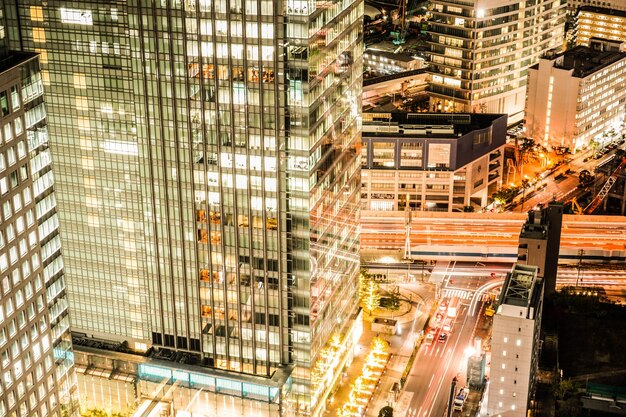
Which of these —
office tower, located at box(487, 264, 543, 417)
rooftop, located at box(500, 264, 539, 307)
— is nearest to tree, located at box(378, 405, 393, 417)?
office tower, located at box(487, 264, 543, 417)

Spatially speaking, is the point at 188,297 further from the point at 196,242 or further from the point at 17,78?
the point at 17,78

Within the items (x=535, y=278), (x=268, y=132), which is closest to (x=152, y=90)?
(x=268, y=132)

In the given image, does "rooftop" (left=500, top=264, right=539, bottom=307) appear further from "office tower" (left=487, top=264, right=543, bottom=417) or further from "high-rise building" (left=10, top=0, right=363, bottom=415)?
"high-rise building" (left=10, top=0, right=363, bottom=415)

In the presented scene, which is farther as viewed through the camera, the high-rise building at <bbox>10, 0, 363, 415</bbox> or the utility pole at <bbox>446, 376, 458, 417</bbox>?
the utility pole at <bbox>446, 376, 458, 417</bbox>

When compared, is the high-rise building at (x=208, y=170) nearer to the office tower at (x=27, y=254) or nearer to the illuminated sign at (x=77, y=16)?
the illuminated sign at (x=77, y=16)

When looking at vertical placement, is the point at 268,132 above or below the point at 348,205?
above

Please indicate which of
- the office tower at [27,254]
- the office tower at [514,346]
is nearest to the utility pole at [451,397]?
the office tower at [514,346]
